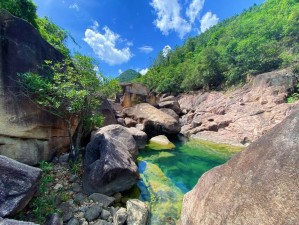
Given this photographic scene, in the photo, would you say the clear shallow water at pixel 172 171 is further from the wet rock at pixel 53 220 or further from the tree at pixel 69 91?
the tree at pixel 69 91

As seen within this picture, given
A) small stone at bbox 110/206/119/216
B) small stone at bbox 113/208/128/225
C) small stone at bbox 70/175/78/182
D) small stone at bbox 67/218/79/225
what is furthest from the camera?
small stone at bbox 70/175/78/182

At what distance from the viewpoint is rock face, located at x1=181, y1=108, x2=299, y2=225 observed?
347cm

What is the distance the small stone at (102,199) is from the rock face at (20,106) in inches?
127

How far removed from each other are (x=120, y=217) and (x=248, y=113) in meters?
20.0

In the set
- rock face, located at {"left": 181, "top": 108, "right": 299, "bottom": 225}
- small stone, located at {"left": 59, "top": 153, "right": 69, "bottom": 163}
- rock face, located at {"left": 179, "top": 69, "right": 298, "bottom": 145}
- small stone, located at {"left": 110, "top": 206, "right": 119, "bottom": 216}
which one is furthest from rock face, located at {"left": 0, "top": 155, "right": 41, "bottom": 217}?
rock face, located at {"left": 179, "top": 69, "right": 298, "bottom": 145}

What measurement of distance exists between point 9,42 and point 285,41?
131 feet

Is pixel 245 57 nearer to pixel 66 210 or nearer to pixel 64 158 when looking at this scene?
pixel 64 158

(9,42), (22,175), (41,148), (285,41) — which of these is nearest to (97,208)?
(22,175)

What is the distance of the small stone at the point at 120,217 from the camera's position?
6030 millimetres

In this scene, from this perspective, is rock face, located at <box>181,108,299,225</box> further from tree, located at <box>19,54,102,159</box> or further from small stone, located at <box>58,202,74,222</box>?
tree, located at <box>19,54,102,159</box>

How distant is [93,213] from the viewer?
247 inches

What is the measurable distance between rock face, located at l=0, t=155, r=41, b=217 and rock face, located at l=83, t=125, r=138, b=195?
8.08 ft

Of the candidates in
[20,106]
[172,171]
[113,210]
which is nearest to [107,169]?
[113,210]

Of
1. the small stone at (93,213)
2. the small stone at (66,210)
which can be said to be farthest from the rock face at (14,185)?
the small stone at (93,213)
